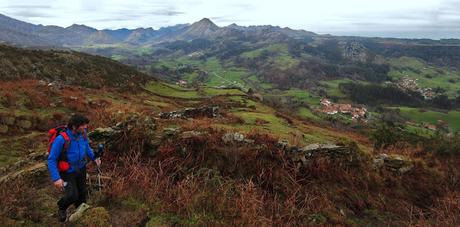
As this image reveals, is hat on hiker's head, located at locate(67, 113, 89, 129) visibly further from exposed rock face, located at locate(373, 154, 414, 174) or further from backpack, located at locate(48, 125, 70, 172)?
exposed rock face, located at locate(373, 154, 414, 174)

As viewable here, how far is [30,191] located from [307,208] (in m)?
7.22

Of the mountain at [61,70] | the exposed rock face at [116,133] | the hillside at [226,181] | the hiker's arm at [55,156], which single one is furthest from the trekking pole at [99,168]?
the mountain at [61,70]

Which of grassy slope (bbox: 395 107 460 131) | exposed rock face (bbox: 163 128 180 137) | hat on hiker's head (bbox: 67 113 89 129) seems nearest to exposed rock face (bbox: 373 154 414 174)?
exposed rock face (bbox: 163 128 180 137)

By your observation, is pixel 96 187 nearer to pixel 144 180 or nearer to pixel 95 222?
pixel 144 180

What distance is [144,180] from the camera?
30.9 feet

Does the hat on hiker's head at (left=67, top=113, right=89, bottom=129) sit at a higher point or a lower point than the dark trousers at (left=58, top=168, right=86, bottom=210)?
higher

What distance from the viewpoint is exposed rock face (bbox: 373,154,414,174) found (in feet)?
Answer: 46.8

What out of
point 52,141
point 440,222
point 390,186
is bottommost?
point 390,186

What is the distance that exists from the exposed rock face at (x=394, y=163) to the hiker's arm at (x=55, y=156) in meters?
11.4

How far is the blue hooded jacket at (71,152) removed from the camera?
24.5 feet

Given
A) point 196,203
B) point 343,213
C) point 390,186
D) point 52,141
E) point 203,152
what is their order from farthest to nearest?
point 390,186 < point 203,152 < point 343,213 < point 196,203 < point 52,141

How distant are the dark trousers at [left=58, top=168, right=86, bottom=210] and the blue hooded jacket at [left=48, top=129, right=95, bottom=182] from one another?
16 cm

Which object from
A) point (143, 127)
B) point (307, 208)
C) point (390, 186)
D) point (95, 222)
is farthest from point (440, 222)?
point (143, 127)

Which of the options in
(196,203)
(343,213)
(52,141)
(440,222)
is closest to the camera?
(52,141)
